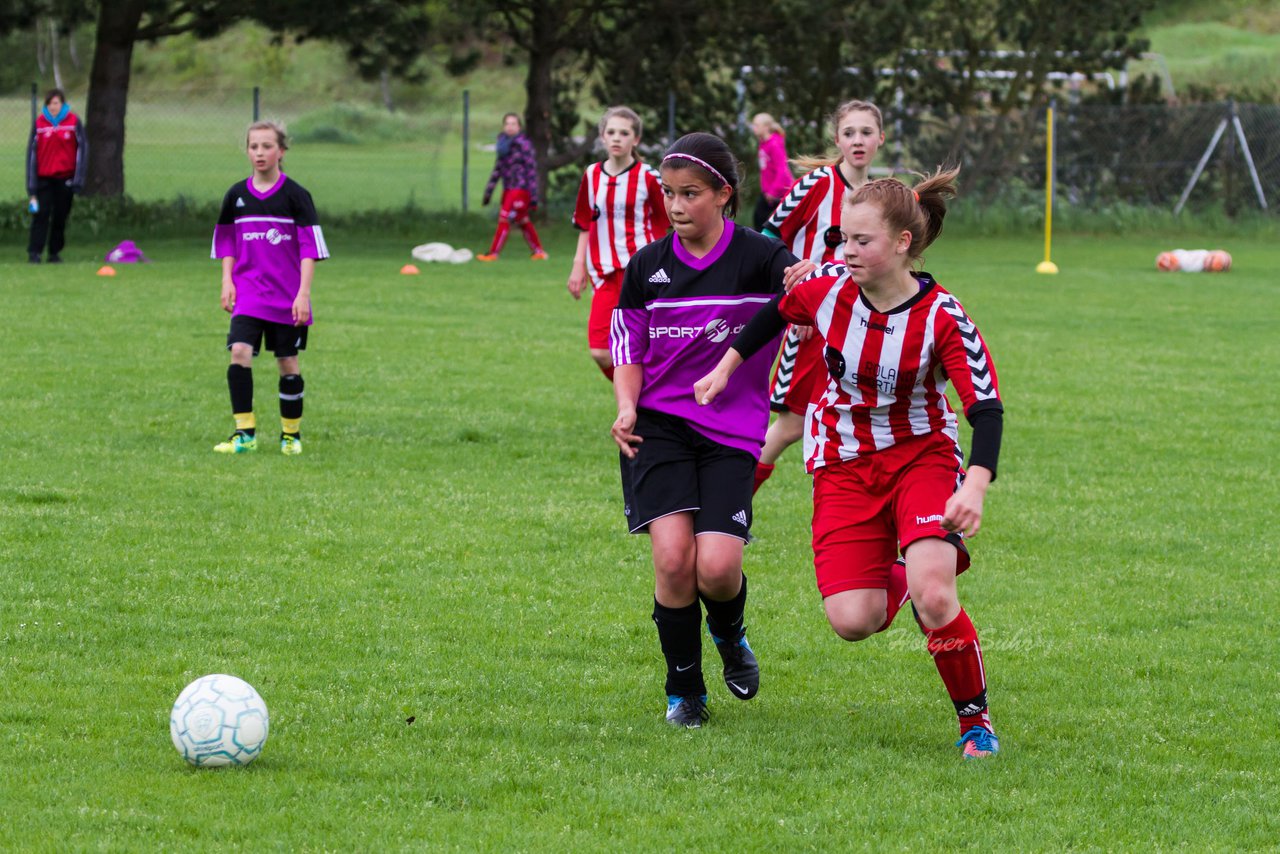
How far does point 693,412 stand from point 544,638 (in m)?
1.29

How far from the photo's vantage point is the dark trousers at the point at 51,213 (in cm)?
2081

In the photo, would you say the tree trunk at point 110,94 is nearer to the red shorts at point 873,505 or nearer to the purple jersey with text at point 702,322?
the purple jersey with text at point 702,322

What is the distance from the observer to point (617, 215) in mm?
9320

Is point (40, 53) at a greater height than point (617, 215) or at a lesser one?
greater

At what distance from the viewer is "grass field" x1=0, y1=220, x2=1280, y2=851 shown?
13.8 feet

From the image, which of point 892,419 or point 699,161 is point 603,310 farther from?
point 892,419

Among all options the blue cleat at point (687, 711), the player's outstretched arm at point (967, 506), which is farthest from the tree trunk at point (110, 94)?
the player's outstretched arm at point (967, 506)

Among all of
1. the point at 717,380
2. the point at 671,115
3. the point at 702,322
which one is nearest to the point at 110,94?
the point at 671,115

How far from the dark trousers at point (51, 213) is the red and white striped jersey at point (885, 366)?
1796 cm

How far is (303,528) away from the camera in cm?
757

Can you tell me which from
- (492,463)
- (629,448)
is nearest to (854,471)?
(629,448)

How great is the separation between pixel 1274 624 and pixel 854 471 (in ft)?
7.93

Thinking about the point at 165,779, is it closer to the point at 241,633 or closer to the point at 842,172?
the point at 241,633

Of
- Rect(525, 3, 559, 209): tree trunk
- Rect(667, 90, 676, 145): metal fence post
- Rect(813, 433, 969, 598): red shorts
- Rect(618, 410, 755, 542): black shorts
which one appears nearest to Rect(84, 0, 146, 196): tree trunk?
Rect(525, 3, 559, 209): tree trunk
